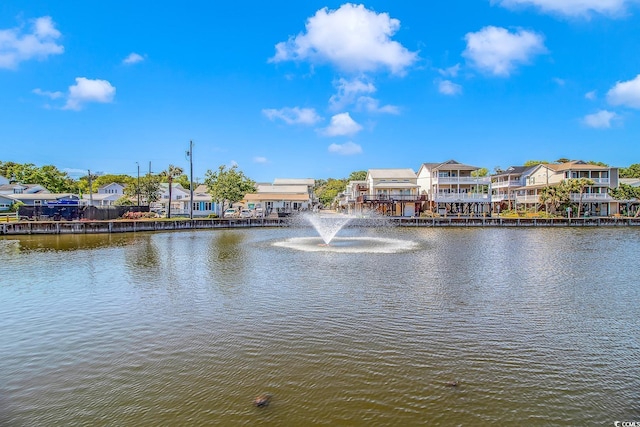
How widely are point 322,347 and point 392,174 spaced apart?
66268mm

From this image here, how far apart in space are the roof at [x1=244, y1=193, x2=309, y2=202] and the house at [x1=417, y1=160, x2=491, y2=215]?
24.6m

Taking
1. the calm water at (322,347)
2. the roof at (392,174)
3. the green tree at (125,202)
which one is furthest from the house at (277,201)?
the calm water at (322,347)

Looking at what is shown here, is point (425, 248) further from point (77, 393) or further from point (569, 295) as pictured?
point (77, 393)

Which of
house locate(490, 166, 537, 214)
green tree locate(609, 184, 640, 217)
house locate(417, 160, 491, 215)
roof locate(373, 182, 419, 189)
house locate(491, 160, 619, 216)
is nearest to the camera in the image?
house locate(491, 160, 619, 216)

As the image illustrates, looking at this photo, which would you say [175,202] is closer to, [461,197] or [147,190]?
[147,190]

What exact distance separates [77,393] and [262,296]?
7.95m

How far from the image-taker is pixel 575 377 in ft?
28.3

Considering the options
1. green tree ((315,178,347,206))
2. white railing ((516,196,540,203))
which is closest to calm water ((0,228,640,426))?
white railing ((516,196,540,203))

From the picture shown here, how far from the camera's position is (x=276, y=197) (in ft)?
255

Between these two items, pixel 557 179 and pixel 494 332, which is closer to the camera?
pixel 494 332

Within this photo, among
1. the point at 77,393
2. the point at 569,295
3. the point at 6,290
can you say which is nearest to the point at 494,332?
the point at 569,295

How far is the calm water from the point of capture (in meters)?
7.49

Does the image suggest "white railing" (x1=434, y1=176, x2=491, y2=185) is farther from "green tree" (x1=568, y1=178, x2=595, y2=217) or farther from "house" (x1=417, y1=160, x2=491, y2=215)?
"green tree" (x1=568, y1=178, x2=595, y2=217)

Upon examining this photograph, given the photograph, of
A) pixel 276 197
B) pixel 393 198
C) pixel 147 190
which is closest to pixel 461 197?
pixel 393 198
